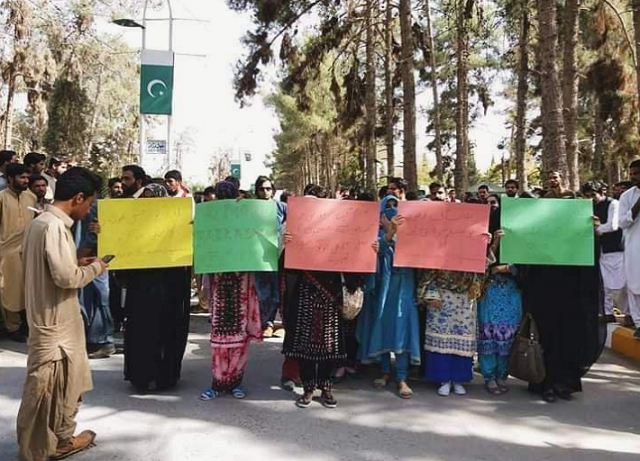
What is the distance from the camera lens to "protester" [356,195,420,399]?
450cm

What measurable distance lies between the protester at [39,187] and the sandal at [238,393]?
2815 millimetres

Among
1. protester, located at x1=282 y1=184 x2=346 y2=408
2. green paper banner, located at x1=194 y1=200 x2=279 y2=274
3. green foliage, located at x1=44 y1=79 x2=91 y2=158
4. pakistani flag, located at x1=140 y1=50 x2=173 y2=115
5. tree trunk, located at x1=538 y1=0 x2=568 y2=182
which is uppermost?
green foliage, located at x1=44 y1=79 x2=91 y2=158

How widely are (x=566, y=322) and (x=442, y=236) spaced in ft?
3.86

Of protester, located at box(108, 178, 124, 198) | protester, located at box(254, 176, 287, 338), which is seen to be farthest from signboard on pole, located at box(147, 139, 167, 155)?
protester, located at box(254, 176, 287, 338)

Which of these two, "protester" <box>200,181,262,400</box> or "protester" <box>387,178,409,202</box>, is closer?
"protester" <box>200,181,262,400</box>

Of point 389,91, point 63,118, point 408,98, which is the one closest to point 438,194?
point 408,98

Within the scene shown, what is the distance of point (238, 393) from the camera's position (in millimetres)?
4328

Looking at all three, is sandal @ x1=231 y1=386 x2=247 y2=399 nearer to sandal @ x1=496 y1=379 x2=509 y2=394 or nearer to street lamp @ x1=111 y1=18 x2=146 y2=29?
sandal @ x1=496 y1=379 x2=509 y2=394

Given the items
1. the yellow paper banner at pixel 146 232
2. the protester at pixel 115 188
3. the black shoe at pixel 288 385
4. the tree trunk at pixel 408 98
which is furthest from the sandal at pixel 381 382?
the tree trunk at pixel 408 98

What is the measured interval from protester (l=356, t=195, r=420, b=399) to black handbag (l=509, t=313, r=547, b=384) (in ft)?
2.45

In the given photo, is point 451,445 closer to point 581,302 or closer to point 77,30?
point 581,302

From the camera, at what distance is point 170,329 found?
4445mm

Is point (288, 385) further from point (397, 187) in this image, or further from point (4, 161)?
point (4, 161)

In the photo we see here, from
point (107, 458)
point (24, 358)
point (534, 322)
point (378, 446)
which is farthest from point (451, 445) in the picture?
point (24, 358)
